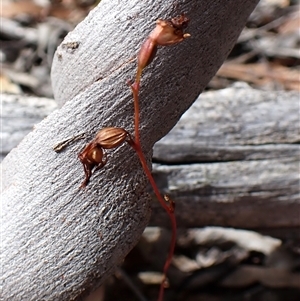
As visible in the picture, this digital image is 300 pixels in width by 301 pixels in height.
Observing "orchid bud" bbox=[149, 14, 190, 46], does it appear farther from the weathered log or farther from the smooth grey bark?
the weathered log

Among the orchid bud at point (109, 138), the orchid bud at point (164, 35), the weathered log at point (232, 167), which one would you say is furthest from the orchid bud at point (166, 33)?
the weathered log at point (232, 167)

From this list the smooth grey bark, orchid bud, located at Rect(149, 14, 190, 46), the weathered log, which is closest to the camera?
orchid bud, located at Rect(149, 14, 190, 46)

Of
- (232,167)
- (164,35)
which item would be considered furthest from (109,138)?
(232,167)

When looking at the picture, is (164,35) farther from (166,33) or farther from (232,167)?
(232,167)

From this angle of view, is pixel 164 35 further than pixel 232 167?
No

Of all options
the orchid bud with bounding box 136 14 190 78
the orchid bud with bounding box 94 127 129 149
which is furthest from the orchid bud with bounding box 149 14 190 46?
the orchid bud with bounding box 94 127 129 149

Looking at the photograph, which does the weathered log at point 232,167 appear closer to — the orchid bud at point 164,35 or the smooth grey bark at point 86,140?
the smooth grey bark at point 86,140

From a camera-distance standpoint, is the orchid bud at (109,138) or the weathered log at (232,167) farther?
the weathered log at (232,167)
